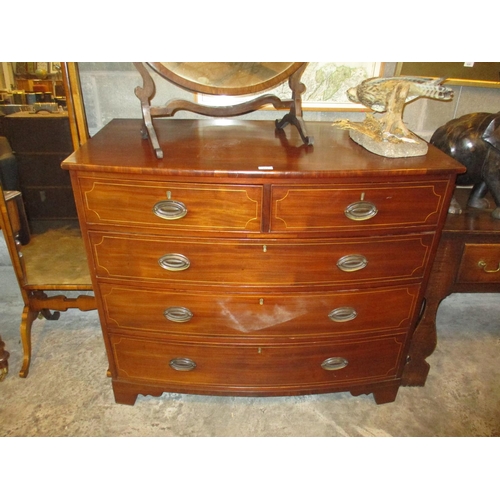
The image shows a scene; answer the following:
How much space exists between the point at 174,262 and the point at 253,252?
1.05 feet

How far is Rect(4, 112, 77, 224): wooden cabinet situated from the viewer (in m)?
1.86

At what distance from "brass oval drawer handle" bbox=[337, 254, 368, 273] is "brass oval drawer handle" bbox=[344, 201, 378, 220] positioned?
0.17 m

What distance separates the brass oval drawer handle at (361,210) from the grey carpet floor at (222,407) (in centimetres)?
114

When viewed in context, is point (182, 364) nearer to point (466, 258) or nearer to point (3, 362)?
point (3, 362)

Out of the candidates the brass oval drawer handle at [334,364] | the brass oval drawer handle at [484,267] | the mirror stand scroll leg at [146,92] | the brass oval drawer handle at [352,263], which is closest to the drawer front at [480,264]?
the brass oval drawer handle at [484,267]

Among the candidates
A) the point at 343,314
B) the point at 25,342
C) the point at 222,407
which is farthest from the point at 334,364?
the point at 25,342

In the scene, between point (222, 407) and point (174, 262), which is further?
point (222, 407)

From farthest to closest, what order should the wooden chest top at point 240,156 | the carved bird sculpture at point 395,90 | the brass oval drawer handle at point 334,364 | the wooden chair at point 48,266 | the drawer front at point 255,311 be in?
the wooden chair at point 48,266, the brass oval drawer handle at point 334,364, the drawer front at point 255,311, the carved bird sculpture at point 395,90, the wooden chest top at point 240,156

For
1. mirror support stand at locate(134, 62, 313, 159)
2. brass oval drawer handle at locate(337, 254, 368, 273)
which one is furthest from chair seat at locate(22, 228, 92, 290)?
brass oval drawer handle at locate(337, 254, 368, 273)

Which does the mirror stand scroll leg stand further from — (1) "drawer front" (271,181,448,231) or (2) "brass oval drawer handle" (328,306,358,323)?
(2) "brass oval drawer handle" (328,306,358,323)

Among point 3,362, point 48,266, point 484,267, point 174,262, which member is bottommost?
point 3,362

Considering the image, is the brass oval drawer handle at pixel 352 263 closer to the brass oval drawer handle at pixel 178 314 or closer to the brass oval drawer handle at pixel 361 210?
the brass oval drawer handle at pixel 361 210

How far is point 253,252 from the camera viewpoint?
1.51 m

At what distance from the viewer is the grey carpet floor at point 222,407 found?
193 centimetres
